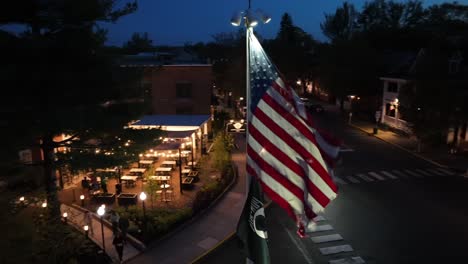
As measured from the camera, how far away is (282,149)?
6.24m

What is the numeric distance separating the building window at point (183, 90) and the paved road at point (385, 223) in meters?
15.3

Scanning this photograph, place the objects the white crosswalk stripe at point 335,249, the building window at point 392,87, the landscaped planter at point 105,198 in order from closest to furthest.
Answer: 1. the white crosswalk stripe at point 335,249
2. the landscaped planter at point 105,198
3. the building window at point 392,87

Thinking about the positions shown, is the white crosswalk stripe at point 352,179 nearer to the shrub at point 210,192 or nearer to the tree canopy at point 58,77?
the shrub at point 210,192

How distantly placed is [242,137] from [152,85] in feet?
29.7

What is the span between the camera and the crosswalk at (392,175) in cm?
2123

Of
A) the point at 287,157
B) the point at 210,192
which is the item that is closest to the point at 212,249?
the point at 210,192

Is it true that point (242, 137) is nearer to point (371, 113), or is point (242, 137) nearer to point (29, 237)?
point (371, 113)

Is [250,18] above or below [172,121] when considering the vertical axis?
above

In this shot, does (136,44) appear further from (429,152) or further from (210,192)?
(429,152)

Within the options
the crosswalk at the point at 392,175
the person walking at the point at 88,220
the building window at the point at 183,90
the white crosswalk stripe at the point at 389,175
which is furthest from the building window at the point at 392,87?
the person walking at the point at 88,220

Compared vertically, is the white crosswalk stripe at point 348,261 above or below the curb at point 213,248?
below

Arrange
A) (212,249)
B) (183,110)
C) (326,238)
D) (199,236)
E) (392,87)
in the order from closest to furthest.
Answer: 1. (212,249)
2. (326,238)
3. (199,236)
4. (183,110)
5. (392,87)

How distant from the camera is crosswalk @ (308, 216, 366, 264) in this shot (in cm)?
1227

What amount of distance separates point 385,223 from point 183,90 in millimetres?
21833
